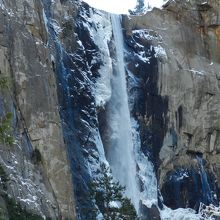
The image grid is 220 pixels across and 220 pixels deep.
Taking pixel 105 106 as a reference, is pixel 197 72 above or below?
above

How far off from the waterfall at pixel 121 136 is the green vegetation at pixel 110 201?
611 cm

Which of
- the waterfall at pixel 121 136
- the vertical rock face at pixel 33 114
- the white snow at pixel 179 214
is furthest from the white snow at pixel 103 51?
the white snow at pixel 179 214

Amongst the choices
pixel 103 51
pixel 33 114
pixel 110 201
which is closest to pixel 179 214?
pixel 110 201

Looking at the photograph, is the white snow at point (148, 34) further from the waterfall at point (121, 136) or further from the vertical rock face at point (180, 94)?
the waterfall at point (121, 136)

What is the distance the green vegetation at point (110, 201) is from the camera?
31.8m

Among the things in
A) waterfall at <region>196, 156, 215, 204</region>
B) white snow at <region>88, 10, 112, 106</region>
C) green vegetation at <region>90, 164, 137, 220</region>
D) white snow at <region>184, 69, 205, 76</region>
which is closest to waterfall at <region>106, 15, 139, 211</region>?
white snow at <region>88, 10, 112, 106</region>

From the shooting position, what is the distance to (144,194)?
40.7 meters

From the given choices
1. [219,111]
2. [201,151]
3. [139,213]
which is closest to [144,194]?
[139,213]

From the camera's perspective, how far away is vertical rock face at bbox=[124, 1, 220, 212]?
144 feet

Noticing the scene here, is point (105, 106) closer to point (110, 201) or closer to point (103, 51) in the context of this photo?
point (103, 51)

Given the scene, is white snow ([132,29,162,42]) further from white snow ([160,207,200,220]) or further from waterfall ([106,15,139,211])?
white snow ([160,207,200,220])

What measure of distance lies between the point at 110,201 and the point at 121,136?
9.15 m

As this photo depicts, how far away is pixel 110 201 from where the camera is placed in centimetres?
3284

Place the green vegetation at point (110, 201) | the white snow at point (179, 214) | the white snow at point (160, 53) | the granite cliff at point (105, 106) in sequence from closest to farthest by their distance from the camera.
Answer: the granite cliff at point (105, 106) → the green vegetation at point (110, 201) → the white snow at point (179, 214) → the white snow at point (160, 53)
